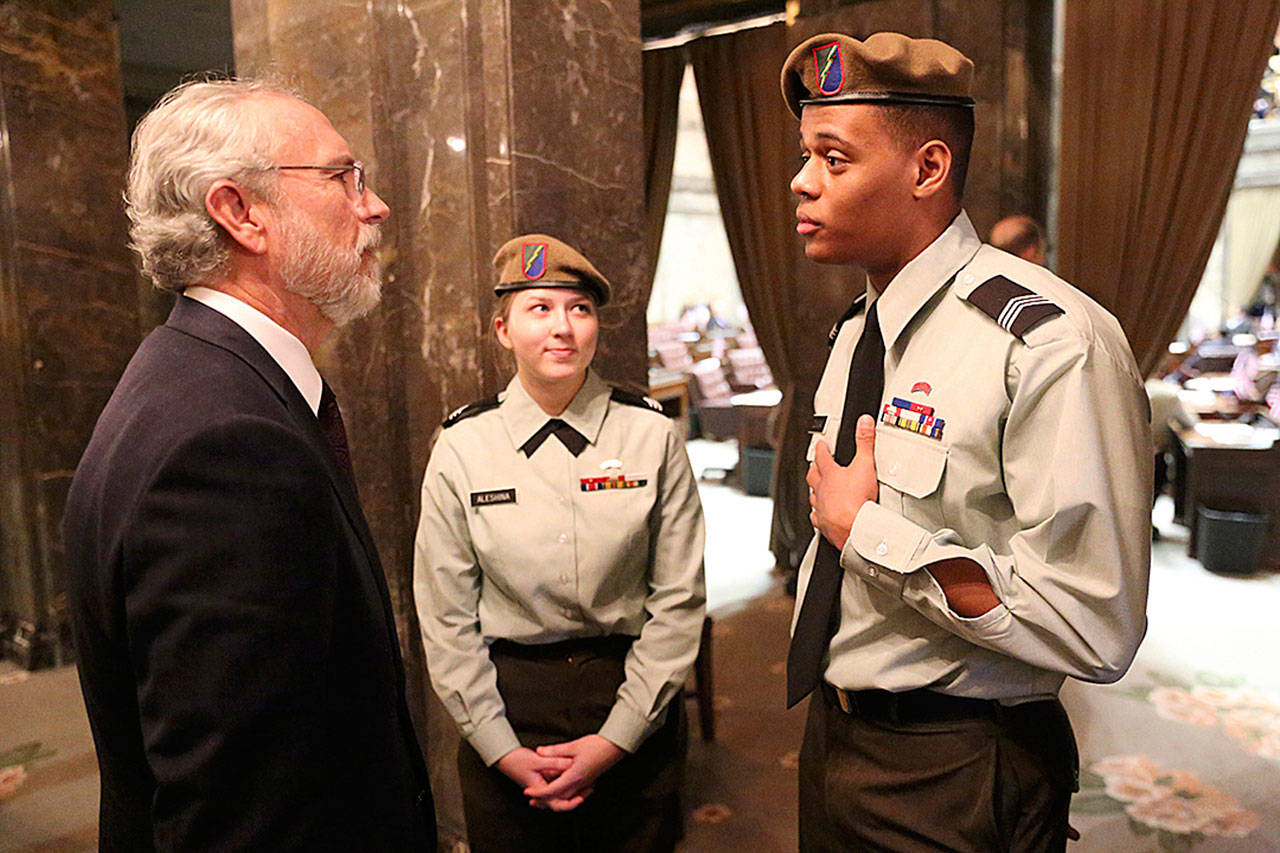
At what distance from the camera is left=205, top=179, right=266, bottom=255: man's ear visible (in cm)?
122

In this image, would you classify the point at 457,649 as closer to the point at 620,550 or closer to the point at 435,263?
the point at 620,550

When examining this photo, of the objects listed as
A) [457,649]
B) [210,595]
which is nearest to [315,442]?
[210,595]

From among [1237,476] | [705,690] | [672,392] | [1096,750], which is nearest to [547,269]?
[705,690]

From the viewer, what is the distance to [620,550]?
207 centimetres

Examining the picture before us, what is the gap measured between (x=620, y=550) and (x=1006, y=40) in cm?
393

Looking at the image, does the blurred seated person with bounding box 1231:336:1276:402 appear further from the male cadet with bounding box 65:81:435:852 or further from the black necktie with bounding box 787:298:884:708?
the male cadet with bounding box 65:81:435:852

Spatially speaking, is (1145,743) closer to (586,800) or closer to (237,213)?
(586,800)

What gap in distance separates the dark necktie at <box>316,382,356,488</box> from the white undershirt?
0.05 metres

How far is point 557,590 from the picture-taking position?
203cm

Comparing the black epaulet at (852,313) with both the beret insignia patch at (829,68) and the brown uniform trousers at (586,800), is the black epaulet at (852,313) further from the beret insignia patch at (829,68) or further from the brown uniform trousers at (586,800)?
the brown uniform trousers at (586,800)

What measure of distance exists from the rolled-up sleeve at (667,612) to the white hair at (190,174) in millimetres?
1136

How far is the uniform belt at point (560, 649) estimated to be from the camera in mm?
2090

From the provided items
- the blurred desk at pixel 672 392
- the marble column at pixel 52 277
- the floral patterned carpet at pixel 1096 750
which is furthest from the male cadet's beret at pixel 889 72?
the blurred desk at pixel 672 392

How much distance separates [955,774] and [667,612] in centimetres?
78
